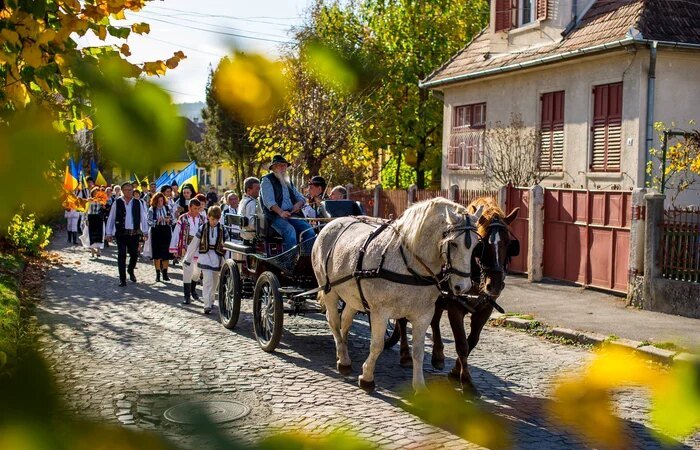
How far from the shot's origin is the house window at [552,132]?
66.2 ft

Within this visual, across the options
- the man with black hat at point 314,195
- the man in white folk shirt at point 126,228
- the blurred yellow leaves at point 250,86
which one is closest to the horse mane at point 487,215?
the man with black hat at point 314,195

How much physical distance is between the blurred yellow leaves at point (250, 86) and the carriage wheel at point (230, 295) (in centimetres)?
1004

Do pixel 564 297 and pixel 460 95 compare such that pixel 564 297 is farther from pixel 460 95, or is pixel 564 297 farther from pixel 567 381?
pixel 567 381

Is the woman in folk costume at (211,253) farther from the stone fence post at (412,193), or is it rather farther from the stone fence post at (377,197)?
the stone fence post at (377,197)

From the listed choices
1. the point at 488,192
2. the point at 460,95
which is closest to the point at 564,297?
the point at 488,192

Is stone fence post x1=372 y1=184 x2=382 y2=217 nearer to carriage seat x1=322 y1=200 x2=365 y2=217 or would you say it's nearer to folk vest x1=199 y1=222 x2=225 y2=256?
Result: folk vest x1=199 y1=222 x2=225 y2=256

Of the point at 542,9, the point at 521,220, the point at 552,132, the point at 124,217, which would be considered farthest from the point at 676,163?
the point at 124,217

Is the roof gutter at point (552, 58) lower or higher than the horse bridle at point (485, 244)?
higher

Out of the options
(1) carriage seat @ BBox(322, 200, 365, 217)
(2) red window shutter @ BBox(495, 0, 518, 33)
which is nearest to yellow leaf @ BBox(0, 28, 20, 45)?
(1) carriage seat @ BBox(322, 200, 365, 217)

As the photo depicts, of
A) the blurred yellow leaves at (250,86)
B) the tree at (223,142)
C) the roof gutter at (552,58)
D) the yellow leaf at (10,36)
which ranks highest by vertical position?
the roof gutter at (552,58)

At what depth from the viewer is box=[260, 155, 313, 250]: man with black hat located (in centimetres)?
1026

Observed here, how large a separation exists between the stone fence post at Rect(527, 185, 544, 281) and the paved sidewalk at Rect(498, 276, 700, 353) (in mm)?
303

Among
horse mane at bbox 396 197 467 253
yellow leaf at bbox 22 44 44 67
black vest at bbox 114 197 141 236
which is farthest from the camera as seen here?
black vest at bbox 114 197 141 236

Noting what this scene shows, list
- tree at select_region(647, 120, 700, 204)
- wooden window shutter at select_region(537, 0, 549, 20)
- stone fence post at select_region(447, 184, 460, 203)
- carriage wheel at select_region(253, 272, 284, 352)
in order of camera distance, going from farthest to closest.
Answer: wooden window shutter at select_region(537, 0, 549, 20), stone fence post at select_region(447, 184, 460, 203), tree at select_region(647, 120, 700, 204), carriage wheel at select_region(253, 272, 284, 352)
